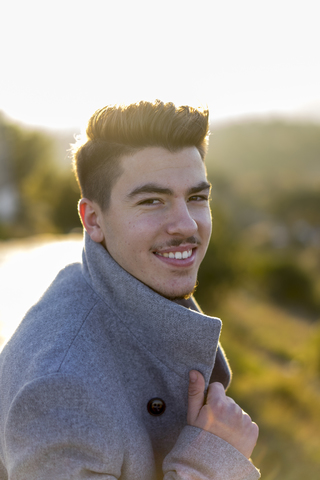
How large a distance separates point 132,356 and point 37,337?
0.48m

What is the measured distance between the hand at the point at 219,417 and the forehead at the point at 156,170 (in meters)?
0.97

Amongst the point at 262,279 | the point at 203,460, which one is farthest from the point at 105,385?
the point at 262,279

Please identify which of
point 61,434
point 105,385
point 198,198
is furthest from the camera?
point 198,198

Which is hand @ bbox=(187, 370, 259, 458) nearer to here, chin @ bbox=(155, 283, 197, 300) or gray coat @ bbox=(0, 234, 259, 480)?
gray coat @ bbox=(0, 234, 259, 480)

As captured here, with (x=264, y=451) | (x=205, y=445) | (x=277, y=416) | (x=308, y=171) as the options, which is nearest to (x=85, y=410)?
(x=205, y=445)

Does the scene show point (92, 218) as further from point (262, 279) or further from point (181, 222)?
point (262, 279)

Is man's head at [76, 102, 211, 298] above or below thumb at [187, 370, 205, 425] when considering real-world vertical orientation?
above

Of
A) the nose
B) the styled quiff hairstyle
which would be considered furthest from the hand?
the styled quiff hairstyle

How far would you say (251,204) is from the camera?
91.2m

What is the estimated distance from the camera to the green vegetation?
1196 centimetres

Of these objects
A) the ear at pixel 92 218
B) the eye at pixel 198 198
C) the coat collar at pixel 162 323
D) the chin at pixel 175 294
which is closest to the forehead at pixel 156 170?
the eye at pixel 198 198

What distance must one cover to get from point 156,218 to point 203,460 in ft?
3.70

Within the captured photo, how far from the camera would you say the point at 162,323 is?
212 centimetres

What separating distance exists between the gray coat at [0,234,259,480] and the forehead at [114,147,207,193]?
1.38 ft
